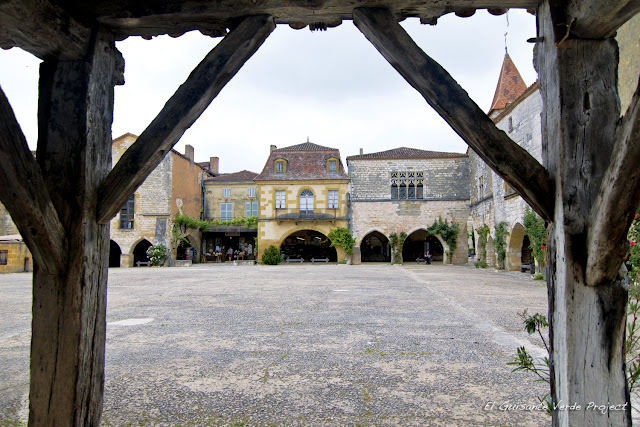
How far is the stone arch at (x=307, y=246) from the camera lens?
2853cm

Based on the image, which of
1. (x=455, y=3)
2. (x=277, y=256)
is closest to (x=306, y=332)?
(x=455, y=3)

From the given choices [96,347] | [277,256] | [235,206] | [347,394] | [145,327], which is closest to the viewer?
[96,347]

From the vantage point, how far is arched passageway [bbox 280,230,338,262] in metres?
28.5

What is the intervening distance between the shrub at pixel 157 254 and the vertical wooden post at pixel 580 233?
23.4m

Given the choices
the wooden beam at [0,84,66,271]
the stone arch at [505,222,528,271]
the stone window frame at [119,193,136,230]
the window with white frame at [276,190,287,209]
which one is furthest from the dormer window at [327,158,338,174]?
the wooden beam at [0,84,66,271]

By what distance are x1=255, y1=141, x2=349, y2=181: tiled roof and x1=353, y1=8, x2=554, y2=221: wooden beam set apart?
906 inches

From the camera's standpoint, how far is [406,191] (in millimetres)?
24953

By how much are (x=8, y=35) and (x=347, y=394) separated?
9.38 ft

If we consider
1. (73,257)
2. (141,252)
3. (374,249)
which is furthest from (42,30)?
(374,249)

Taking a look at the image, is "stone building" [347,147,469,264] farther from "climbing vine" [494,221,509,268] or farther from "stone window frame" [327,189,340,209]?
"climbing vine" [494,221,509,268]

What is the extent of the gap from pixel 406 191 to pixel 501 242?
8.46 m

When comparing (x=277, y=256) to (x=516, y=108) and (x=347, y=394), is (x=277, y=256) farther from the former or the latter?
(x=347, y=394)

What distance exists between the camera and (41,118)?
212 cm

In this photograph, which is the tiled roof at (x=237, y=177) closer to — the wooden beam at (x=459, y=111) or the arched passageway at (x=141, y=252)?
the arched passageway at (x=141, y=252)
